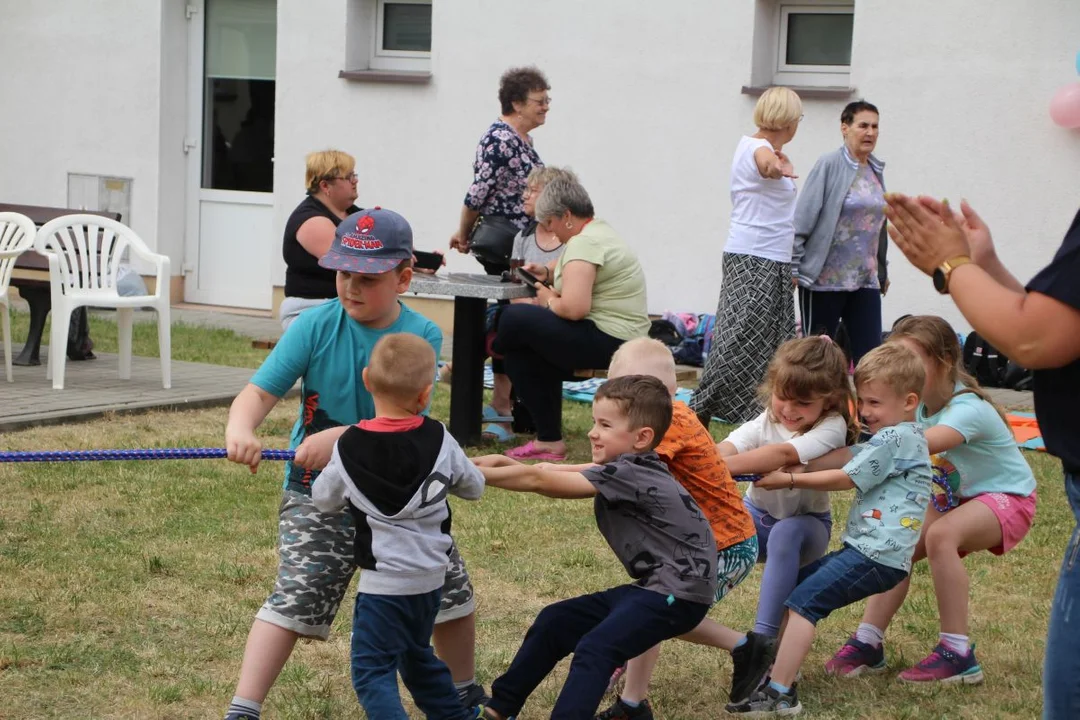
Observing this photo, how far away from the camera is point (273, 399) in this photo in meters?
3.62

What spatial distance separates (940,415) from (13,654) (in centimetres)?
284

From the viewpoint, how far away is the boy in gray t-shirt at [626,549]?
344cm

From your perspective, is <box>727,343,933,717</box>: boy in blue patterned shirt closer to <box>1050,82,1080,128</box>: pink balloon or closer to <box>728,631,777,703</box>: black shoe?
<box>728,631,777,703</box>: black shoe

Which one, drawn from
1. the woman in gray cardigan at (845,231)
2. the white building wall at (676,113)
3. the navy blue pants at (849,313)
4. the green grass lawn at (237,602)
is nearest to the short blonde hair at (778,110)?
the woman in gray cardigan at (845,231)

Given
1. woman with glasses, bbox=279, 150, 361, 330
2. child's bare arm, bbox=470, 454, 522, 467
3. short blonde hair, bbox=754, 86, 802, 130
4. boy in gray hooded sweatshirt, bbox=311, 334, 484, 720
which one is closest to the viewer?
boy in gray hooded sweatshirt, bbox=311, 334, 484, 720

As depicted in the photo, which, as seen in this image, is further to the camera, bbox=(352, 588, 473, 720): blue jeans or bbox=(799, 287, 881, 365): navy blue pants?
bbox=(799, 287, 881, 365): navy blue pants

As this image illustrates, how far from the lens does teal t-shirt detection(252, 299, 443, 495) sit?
362 centimetres

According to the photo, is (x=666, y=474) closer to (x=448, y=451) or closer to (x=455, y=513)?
(x=448, y=451)

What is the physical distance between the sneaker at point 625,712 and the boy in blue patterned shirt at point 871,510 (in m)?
0.28

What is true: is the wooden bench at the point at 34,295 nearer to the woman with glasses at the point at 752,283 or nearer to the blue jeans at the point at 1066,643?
the woman with glasses at the point at 752,283

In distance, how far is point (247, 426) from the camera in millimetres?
3424

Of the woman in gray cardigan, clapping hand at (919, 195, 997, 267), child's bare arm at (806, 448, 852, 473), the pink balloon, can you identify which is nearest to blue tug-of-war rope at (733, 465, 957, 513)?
child's bare arm at (806, 448, 852, 473)

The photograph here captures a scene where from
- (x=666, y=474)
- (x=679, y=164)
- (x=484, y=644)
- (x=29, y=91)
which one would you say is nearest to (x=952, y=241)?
(x=666, y=474)

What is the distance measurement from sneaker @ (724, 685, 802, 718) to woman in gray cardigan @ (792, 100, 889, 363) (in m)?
3.94
